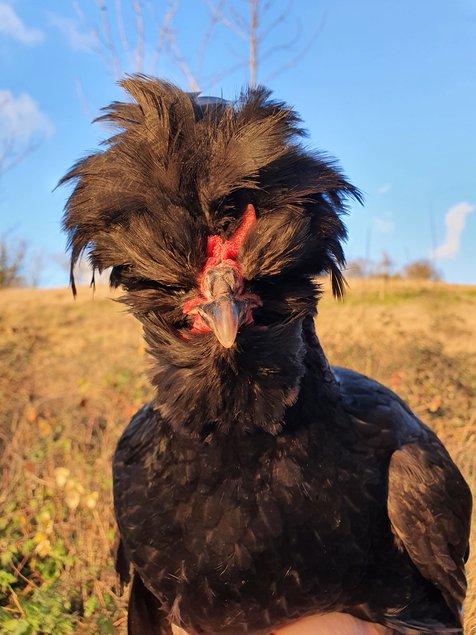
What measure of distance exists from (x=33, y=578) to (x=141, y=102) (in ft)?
13.3

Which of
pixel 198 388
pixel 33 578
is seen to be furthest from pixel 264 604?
pixel 33 578

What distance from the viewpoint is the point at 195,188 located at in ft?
5.45

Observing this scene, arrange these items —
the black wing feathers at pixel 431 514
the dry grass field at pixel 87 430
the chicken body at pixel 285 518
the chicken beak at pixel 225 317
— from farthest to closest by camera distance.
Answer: the dry grass field at pixel 87 430 → the black wing feathers at pixel 431 514 → the chicken body at pixel 285 518 → the chicken beak at pixel 225 317

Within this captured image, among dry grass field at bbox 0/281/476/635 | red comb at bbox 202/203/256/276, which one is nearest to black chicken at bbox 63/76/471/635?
red comb at bbox 202/203/256/276

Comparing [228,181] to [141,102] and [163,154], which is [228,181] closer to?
[163,154]

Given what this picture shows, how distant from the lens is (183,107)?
5.83 ft

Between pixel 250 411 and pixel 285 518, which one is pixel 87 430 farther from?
pixel 250 411

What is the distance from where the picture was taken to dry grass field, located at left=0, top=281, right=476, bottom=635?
13.2ft

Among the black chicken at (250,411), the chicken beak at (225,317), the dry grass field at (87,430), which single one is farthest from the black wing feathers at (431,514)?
the chicken beak at (225,317)

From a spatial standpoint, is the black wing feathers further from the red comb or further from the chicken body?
the red comb

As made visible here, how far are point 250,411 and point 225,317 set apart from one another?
1.52ft

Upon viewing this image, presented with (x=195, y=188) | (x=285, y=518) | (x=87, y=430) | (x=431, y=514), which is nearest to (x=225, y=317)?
(x=195, y=188)

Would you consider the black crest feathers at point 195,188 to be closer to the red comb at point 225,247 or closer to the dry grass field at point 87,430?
the red comb at point 225,247

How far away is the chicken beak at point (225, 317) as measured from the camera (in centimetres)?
153
